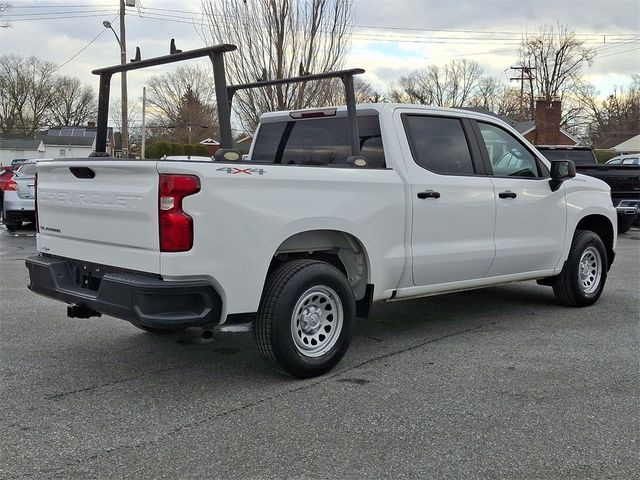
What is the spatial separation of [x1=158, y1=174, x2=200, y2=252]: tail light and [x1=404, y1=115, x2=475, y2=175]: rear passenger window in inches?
82.7

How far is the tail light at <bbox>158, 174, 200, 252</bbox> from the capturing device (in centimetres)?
374

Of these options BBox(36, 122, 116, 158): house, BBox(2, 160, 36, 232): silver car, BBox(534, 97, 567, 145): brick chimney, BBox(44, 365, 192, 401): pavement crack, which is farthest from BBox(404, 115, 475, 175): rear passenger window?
BBox(36, 122, 116, 158): house

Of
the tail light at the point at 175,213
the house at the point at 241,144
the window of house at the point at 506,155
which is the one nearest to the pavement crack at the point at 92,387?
the tail light at the point at 175,213

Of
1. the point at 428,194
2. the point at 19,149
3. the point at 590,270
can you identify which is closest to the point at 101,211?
the point at 428,194

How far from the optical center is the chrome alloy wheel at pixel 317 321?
4.39 metres

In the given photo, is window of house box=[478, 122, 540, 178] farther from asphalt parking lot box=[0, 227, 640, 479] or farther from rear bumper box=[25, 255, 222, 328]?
rear bumper box=[25, 255, 222, 328]

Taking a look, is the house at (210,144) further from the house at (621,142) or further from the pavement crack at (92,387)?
the pavement crack at (92,387)

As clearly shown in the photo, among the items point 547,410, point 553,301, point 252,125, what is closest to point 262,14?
point 252,125

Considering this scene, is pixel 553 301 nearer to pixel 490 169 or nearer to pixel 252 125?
pixel 490 169

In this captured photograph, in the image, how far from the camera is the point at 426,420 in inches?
148

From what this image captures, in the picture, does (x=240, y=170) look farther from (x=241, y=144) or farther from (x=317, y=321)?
(x=241, y=144)

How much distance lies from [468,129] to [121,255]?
3.23 metres

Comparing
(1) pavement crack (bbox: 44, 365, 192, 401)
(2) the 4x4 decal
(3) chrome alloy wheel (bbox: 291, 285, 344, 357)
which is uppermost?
(2) the 4x4 decal

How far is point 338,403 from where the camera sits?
403 cm
